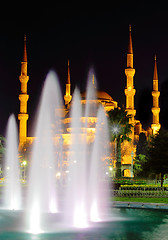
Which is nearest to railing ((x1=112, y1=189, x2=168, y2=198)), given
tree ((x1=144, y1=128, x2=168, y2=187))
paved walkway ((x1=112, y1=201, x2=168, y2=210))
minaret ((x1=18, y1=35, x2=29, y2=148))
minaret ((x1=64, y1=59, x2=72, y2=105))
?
paved walkway ((x1=112, y1=201, x2=168, y2=210))

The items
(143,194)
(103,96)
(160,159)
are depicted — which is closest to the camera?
(143,194)

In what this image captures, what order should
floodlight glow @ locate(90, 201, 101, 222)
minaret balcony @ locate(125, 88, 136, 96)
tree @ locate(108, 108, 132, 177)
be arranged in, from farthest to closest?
minaret balcony @ locate(125, 88, 136, 96) → tree @ locate(108, 108, 132, 177) → floodlight glow @ locate(90, 201, 101, 222)

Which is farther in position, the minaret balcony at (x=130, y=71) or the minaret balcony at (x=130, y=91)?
the minaret balcony at (x=130, y=71)

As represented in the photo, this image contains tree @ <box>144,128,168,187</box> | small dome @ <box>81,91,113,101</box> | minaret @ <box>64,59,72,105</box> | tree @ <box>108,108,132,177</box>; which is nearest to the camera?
tree @ <box>144,128,168,187</box>

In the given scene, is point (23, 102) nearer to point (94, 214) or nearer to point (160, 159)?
point (160, 159)

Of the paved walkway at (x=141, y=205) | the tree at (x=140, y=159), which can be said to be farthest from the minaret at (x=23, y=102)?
the paved walkway at (x=141, y=205)

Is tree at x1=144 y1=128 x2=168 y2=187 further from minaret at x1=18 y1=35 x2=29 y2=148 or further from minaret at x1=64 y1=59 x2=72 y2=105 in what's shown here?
minaret at x1=64 y1=59 x2=72 y2=105

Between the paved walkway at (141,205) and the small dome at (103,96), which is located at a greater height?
the small dome at (103,96)

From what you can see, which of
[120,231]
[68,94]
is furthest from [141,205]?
[68,94]

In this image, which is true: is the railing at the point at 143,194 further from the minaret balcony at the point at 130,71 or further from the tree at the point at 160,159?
the minaret balcony at the point at 130,71

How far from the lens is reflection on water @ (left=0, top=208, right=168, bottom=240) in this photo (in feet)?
43.7

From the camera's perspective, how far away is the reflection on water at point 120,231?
1330 cm

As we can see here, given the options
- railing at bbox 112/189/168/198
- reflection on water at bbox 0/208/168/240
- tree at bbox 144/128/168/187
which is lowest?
reflection on water at bbox 0/208/168/240

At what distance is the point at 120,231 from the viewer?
14.4m
